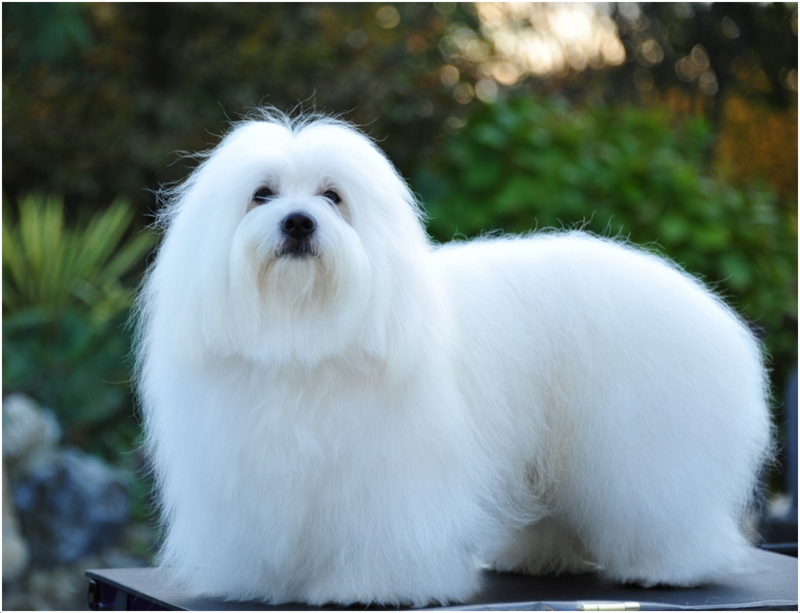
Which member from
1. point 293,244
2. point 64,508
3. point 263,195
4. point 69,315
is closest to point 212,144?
point 69,315

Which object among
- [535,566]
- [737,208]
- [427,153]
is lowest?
[535,566]

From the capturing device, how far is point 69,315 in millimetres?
6336

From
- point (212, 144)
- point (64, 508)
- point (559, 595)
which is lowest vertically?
point (559, 595)

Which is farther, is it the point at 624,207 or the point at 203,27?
the point at 203,27

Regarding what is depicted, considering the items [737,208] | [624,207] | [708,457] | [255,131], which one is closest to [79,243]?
[624,207]

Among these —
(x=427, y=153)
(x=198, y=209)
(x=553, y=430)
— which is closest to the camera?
(x=198, y=209)

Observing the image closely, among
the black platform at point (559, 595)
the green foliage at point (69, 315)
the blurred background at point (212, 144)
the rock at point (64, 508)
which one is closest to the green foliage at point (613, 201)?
the blurred background at point (212, 144)

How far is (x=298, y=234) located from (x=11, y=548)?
3842 mm

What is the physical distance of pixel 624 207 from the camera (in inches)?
244

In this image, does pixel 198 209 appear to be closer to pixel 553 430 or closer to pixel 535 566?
pixel 553 430

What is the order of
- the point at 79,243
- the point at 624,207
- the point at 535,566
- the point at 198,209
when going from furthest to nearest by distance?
1. the point at 79,243
2. the point at 624,207
3. the point at 535,566
4. the point at 198,209

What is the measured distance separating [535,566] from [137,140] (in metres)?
5.13

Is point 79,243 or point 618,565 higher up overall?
point 79,243

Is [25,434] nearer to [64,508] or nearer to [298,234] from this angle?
[64,508]
